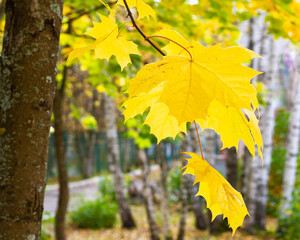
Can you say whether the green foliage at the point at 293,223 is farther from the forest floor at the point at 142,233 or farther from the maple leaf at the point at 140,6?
the maple leaf at the point at 140,6

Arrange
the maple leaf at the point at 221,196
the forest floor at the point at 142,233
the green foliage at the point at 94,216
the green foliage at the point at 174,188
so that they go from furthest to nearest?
1. the green foliage at the point at 174,188
2. the green foliage at the point at 94,216
3. the forest floor at the point at 142,233
4. the maple leaf at the point at 221,196

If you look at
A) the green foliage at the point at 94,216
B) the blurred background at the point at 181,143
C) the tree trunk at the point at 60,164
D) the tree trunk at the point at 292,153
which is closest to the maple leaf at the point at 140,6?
the blurred background at the point at 181,143

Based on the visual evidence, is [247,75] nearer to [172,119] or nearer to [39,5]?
[172,119]

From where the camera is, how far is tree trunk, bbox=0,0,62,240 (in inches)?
32.4

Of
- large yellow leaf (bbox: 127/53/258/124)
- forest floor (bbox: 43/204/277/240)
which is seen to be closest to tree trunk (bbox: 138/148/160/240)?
forest floor (bbox: 43/204/277/240)

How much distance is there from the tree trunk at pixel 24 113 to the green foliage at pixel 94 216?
267 inches

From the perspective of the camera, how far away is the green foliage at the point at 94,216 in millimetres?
7340

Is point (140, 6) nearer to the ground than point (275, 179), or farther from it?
farther from it

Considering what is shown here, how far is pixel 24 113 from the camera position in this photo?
83 cm

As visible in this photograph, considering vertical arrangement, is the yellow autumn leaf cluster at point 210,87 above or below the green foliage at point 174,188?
above

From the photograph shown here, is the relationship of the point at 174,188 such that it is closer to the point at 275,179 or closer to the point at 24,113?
the point at 275,179

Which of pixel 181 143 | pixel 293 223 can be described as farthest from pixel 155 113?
pixel 181 143

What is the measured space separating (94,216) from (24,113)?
Result: 273 inches

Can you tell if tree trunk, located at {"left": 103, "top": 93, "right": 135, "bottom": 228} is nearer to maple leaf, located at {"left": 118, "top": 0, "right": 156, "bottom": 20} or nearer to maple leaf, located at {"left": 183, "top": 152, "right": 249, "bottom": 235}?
maple leaf, located at {"left": 118, "top": 0, "right": 156, "bottom": 20}
